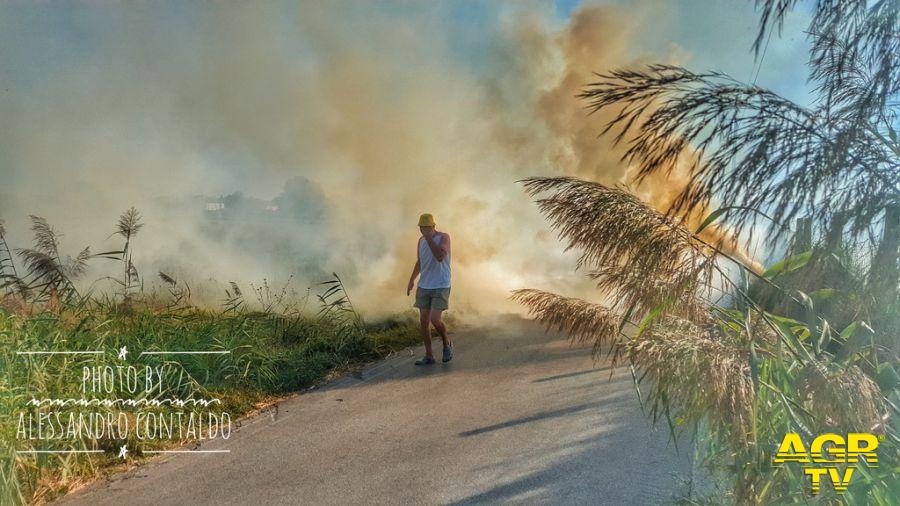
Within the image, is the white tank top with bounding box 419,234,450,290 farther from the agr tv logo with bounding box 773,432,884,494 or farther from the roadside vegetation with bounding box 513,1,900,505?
the agr tv logo with bounding box 773,432,884,494

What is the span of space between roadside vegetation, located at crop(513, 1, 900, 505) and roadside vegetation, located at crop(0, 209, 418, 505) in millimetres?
3323

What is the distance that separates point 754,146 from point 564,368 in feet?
15.0

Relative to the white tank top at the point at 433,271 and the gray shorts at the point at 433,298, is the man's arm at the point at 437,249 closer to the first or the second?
the white tank top at the point at 433,271

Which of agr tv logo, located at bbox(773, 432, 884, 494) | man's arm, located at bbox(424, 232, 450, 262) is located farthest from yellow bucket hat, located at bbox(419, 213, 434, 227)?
agr tv logo, located at bbox(773, 432, 884, 494)

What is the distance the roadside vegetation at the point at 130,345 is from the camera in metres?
3.54

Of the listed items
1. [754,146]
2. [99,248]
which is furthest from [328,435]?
[99,248]

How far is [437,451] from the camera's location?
157 inches

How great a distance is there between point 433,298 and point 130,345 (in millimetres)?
2923

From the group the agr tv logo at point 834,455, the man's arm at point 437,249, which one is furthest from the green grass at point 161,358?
the agr tv logo at point 834,455

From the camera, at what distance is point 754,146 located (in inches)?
71.1

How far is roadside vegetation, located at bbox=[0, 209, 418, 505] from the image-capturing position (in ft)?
11.6

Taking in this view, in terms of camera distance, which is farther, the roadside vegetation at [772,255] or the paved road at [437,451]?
the paved road at [437,451]

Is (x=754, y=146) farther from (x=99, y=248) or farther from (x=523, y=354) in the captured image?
(x=99, y=248)

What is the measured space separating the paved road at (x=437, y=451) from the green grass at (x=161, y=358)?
0.28 m
